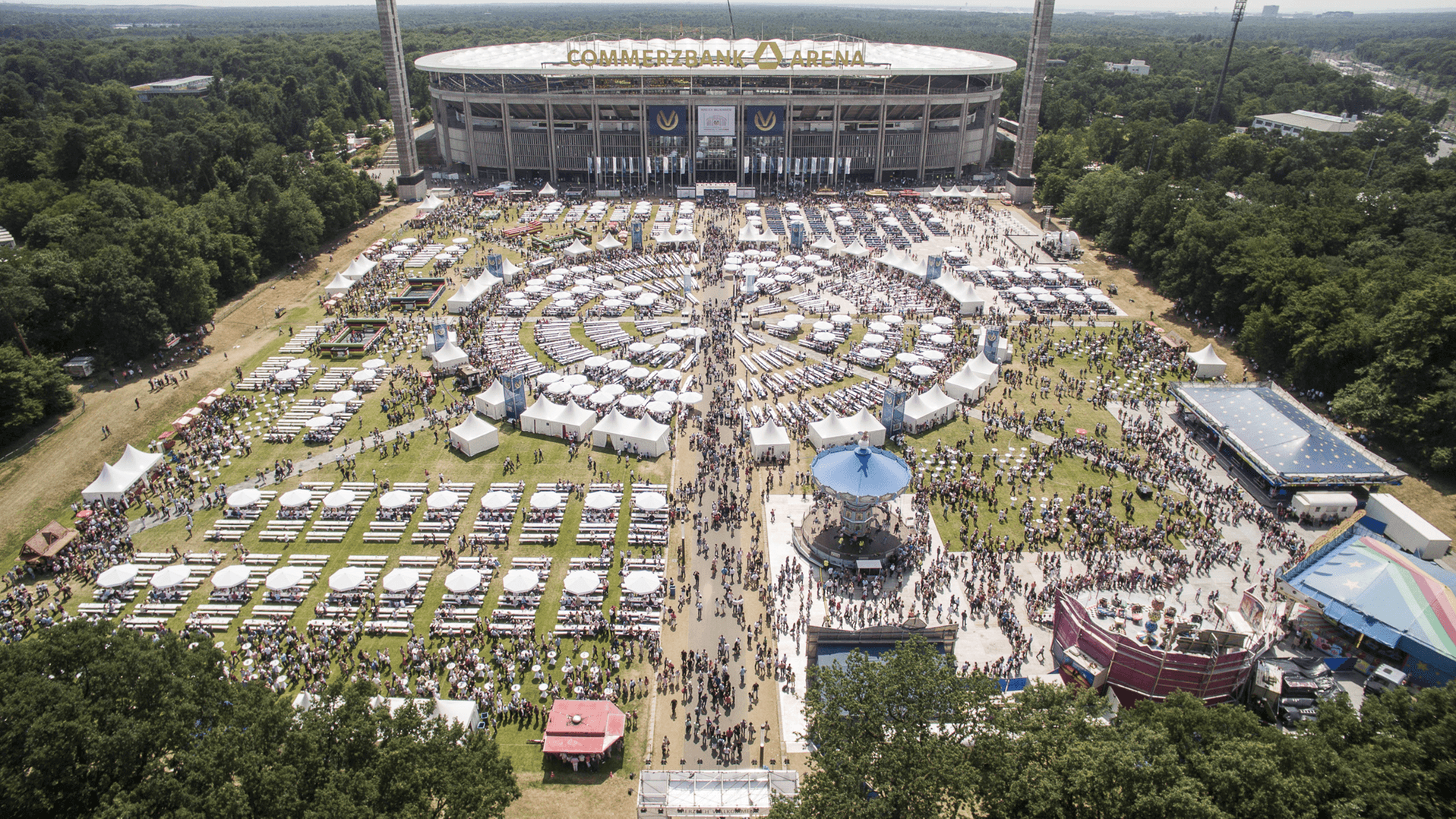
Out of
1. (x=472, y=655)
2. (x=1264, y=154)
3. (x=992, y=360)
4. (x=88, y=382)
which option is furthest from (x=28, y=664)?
(x=1264, y=154)

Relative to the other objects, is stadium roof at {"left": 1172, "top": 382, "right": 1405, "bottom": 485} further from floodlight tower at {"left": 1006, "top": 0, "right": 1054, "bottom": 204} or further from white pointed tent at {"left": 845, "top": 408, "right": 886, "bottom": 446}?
floodlight tower at {"left": 1006, "top": 0, "right": 1054, "bottom": 204}

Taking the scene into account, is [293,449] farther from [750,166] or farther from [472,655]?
[750,166]

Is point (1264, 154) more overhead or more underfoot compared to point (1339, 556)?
more overhead

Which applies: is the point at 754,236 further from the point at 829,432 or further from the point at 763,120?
the point at 829,432

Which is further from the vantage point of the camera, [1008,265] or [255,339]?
[1008,265]

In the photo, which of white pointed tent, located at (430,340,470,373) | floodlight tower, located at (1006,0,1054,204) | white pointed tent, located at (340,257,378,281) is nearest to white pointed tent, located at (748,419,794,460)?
white pointed tent, located at (430,340,470,373)

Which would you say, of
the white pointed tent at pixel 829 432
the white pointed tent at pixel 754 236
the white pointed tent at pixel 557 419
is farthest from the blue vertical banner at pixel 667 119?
the white pointed tent at pixel 829 432
